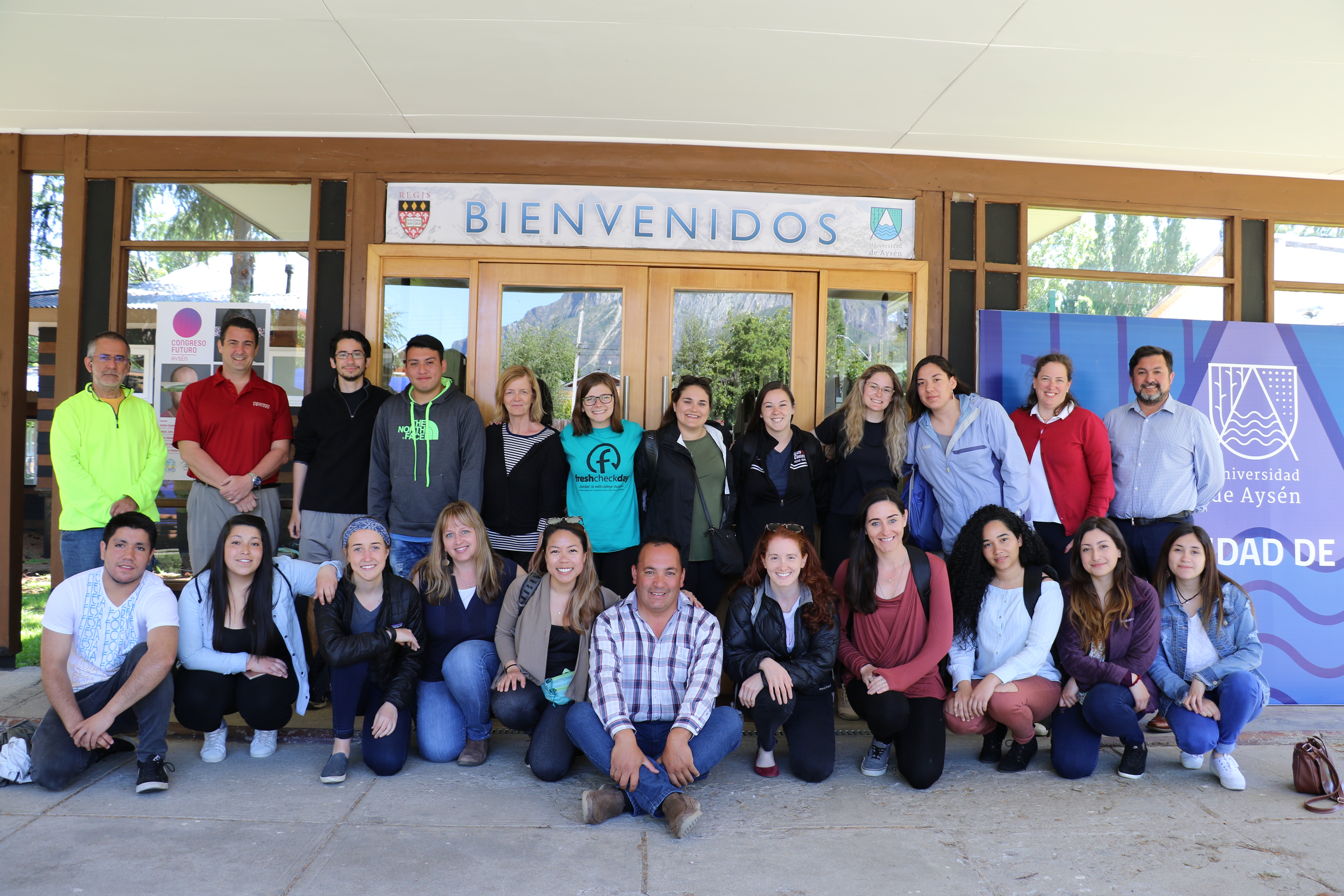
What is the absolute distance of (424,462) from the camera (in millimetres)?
4379

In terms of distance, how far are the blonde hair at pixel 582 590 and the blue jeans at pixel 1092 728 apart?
2089 millimetres

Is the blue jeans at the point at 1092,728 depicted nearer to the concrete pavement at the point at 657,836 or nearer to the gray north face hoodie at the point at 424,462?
the concrete pavement at the point at 657,836

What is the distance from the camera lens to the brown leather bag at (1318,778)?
3424 mm

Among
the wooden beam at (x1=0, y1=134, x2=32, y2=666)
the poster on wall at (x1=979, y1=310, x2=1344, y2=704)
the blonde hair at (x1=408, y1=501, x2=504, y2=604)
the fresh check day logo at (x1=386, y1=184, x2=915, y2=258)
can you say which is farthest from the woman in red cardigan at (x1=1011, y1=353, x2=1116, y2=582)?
the wooden beam at (x1=0, y1=134, x2=32, y2=666)

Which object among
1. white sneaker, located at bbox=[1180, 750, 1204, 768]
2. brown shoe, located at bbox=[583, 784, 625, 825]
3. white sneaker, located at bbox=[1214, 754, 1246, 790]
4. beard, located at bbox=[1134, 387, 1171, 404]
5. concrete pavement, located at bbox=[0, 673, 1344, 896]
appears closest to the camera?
concrete pavement, located at bbox=[0, 673, 1344, 896]

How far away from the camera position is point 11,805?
127 inches

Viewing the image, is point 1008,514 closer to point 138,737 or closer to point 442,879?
point 442,879

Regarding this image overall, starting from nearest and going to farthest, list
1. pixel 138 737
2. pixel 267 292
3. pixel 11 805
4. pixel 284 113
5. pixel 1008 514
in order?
pixel 11 805, pixel 138 737, pixel 1008 514, pixel 284 113, pixel 267 292

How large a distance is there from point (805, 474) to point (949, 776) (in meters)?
1.55

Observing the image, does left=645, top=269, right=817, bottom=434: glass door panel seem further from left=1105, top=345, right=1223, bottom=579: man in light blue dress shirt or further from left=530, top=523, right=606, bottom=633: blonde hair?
left=1105, top=345, right=1223, bottom=579: man in light blue dress shirt

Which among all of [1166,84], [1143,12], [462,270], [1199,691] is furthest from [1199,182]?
[462,270]

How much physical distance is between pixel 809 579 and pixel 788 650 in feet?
1.07

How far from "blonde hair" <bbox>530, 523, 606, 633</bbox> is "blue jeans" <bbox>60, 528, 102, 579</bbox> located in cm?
230

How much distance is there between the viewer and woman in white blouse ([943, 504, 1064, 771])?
12.2 feet
